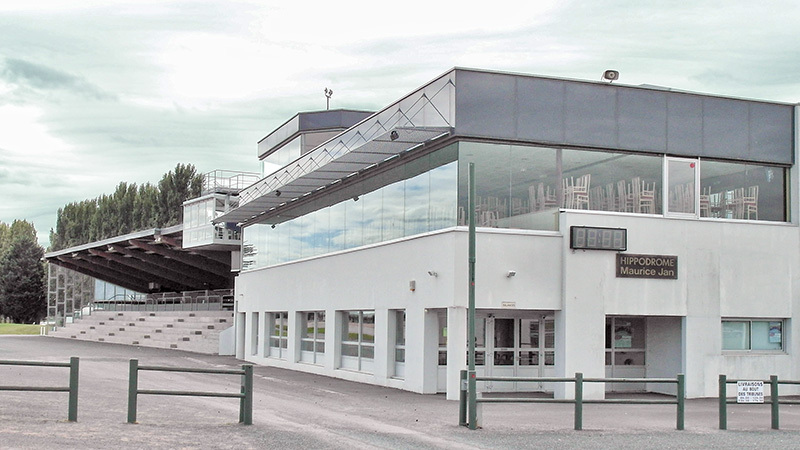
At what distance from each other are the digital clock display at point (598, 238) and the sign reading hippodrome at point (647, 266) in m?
A: 0.36

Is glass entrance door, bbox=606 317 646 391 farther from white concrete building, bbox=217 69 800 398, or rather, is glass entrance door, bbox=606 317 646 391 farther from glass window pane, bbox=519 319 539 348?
glass window pane, bbox=519 319 539 348

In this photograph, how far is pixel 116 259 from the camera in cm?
6825

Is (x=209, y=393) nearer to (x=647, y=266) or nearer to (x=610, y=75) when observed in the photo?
(x=647, y=266)

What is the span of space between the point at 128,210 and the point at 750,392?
284 ft

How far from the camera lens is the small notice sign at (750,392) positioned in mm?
16344

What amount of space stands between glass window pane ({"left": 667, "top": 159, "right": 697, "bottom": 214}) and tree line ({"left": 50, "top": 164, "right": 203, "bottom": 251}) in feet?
219

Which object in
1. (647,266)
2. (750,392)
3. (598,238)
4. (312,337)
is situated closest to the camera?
(750,392)

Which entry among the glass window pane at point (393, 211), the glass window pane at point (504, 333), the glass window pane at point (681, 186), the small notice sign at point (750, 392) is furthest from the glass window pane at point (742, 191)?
the small notice sign at point (750, 392)

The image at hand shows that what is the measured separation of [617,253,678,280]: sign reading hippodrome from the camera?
22844 mm

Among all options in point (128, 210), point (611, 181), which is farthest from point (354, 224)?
point (128, 210)

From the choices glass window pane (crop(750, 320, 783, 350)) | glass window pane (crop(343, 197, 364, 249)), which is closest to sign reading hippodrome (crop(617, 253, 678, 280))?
glass window pane (crop(750, 320, 783, 350))

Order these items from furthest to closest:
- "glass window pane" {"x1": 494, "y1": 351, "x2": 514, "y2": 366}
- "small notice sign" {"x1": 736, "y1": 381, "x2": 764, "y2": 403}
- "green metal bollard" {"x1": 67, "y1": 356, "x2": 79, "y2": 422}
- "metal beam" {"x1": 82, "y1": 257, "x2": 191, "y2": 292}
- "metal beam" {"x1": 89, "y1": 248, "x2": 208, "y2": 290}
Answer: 1. "metal beam" {"x1": 82, "y1": 257, "x2": 191, "y2": 292}
2. "metal beam" {"x1": 89, "y1": 248, "x2": 208, "y2": 290}
3. "glass window pane" {"x1": 494, "y1": 351, "x2": 514, "y2": 366}
4. "small notice sign" {"x1": 736, "y1": 381, "x2": 764, "y2": 403}
5. "green metal bollard" {"x1": 67, "y1": 356, "x2": 79, "y2": 422}

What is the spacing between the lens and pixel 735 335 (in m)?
24.4

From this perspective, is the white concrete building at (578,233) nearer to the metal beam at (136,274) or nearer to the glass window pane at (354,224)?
the glass window pane at (354,224)
